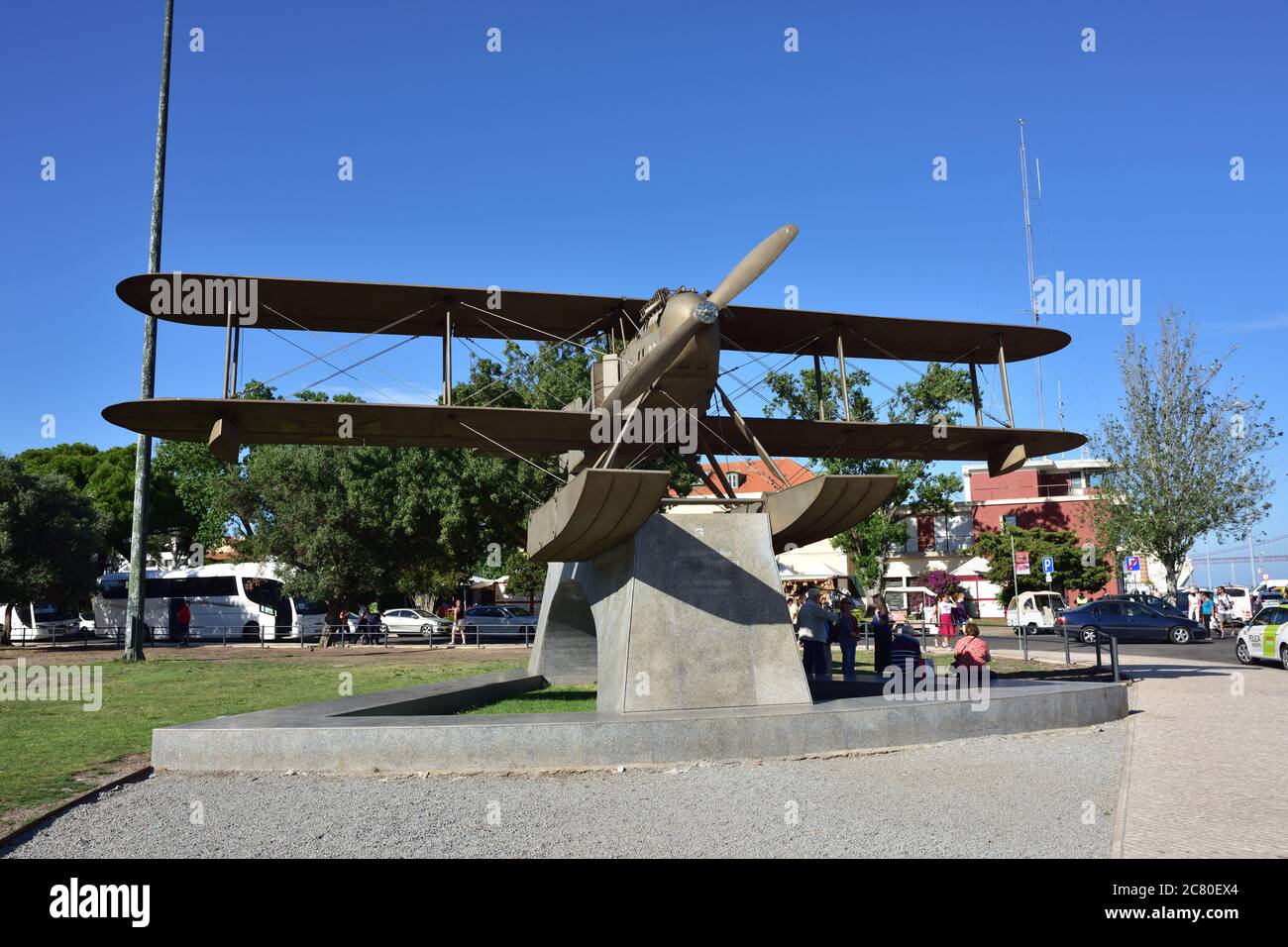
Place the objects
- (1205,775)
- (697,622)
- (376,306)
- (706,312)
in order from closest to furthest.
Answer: (1205,775) → (706,312) → (697,622) → (376,306)

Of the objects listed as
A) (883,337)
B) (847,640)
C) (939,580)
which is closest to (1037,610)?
(939,580)

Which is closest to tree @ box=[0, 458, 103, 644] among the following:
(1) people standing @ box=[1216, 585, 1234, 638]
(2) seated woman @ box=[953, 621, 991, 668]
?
(2) seated woman @ box=[953, 621, 991, 668]

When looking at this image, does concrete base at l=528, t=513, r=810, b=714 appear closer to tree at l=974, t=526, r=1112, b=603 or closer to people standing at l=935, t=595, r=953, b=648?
people standing at l=935, t=595, r=953, b=648

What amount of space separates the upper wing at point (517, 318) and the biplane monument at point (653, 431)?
0.11 feet

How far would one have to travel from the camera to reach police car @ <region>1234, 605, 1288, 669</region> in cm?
2181

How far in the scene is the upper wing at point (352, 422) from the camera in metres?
11.9

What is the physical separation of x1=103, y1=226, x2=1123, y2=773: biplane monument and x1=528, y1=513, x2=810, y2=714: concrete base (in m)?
0.02

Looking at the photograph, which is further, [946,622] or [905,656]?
[946,622]

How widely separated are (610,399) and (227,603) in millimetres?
37239

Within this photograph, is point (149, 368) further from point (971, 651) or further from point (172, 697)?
point (971, 651)

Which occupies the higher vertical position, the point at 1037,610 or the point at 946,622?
the point at 946,622

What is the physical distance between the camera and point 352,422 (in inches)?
489

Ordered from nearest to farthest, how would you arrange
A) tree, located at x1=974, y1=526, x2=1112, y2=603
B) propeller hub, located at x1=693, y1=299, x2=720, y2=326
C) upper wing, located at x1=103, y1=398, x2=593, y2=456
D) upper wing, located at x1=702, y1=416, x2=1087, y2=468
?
1. propeller hub, located at x1=693, y1=299, x2=720, y2=326
2. upper wing, located at x1=103, y1=398, x2=593, y2=456
3. upper wing, located at x1=702, y1=416, x2=1087, y2=468
4. tree, located at x1=974, y1=526, x2=1112, y2=603
